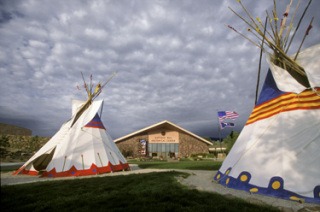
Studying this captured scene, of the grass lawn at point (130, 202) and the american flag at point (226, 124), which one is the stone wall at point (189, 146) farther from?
the grass lawn at point (130, 202)

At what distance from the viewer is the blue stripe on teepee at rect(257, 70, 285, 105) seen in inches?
338

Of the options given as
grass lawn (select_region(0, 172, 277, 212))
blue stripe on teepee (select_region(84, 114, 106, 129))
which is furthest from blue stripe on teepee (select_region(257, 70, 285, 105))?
blue stripe on teepee (select_region(84, 114, 106, 129))

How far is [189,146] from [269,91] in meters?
27.2

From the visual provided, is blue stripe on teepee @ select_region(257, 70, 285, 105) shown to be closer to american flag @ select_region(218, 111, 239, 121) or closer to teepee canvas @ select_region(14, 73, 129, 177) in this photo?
teepee canvas @ select_region(14, 73, 129, 177)

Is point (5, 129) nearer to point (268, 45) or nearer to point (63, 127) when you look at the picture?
point (63, 127)

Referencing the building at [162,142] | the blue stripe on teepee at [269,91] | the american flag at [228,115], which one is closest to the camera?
the blue stripe on teepee at [269,91]

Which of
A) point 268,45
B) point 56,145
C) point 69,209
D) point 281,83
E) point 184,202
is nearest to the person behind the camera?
point 69,209

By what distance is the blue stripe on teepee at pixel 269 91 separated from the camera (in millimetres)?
8591

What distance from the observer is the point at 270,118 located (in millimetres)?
7988

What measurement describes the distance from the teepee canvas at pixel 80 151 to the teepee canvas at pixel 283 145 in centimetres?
696

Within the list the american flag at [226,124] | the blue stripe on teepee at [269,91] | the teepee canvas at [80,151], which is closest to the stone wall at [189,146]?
the american flag at [226,124]

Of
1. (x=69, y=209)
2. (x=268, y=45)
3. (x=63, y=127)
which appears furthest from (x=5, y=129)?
(x=268, y=45)

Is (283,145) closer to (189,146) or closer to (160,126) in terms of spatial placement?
→ (160,126)

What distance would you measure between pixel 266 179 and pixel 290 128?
1.79m
